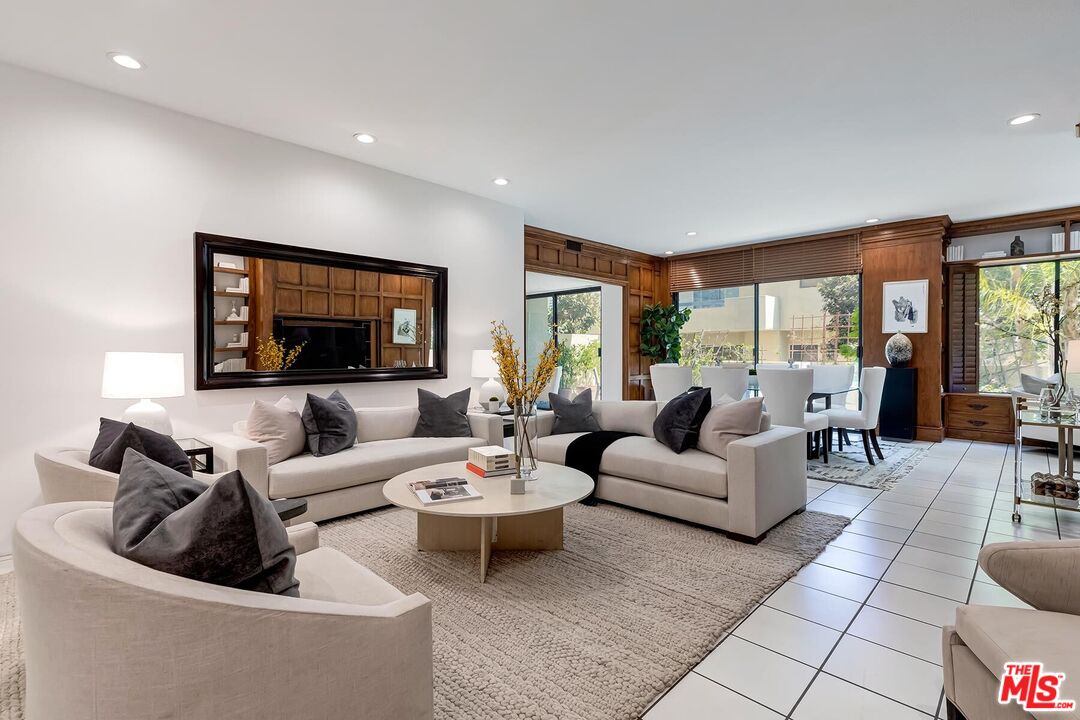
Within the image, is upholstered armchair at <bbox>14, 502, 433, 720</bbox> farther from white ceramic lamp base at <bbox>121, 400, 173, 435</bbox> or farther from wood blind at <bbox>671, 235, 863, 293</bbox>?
wood blind at <bbox>671, 235, 863, 293</bbox>

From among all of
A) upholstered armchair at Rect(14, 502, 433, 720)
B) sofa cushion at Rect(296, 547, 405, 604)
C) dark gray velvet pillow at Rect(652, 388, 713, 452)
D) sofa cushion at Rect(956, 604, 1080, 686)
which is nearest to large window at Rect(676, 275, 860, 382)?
dark gray velvet pillow at Rect(652, 388, 713, 452)

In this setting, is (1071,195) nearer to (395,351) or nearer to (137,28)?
(395,351)

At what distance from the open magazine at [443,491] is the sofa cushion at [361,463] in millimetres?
862

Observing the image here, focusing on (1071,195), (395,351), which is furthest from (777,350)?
(395,351)

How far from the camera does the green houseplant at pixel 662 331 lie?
26.0ft

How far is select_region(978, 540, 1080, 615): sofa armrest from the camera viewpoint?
4.35 feet

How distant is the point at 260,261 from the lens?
3799 millimetres

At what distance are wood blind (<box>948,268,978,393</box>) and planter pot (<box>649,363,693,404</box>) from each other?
3.47 metres

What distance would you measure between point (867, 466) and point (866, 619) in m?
3.26

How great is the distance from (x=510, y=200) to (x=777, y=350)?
4.53 m

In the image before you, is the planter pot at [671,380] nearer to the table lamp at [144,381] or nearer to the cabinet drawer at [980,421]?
the cabinet drawer at [980,421]

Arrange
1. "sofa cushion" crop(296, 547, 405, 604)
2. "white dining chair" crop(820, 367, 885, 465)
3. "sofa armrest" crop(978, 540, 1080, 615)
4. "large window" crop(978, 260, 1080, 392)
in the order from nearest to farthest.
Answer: "sofa armrest" crop(978, 540, 1080, 615), "sofa cushion" crop(296, 547, 405, 604), "white dining chair" crop(820, 367, 885, 465), "large window" crop(978, 260, 1080, 392)
